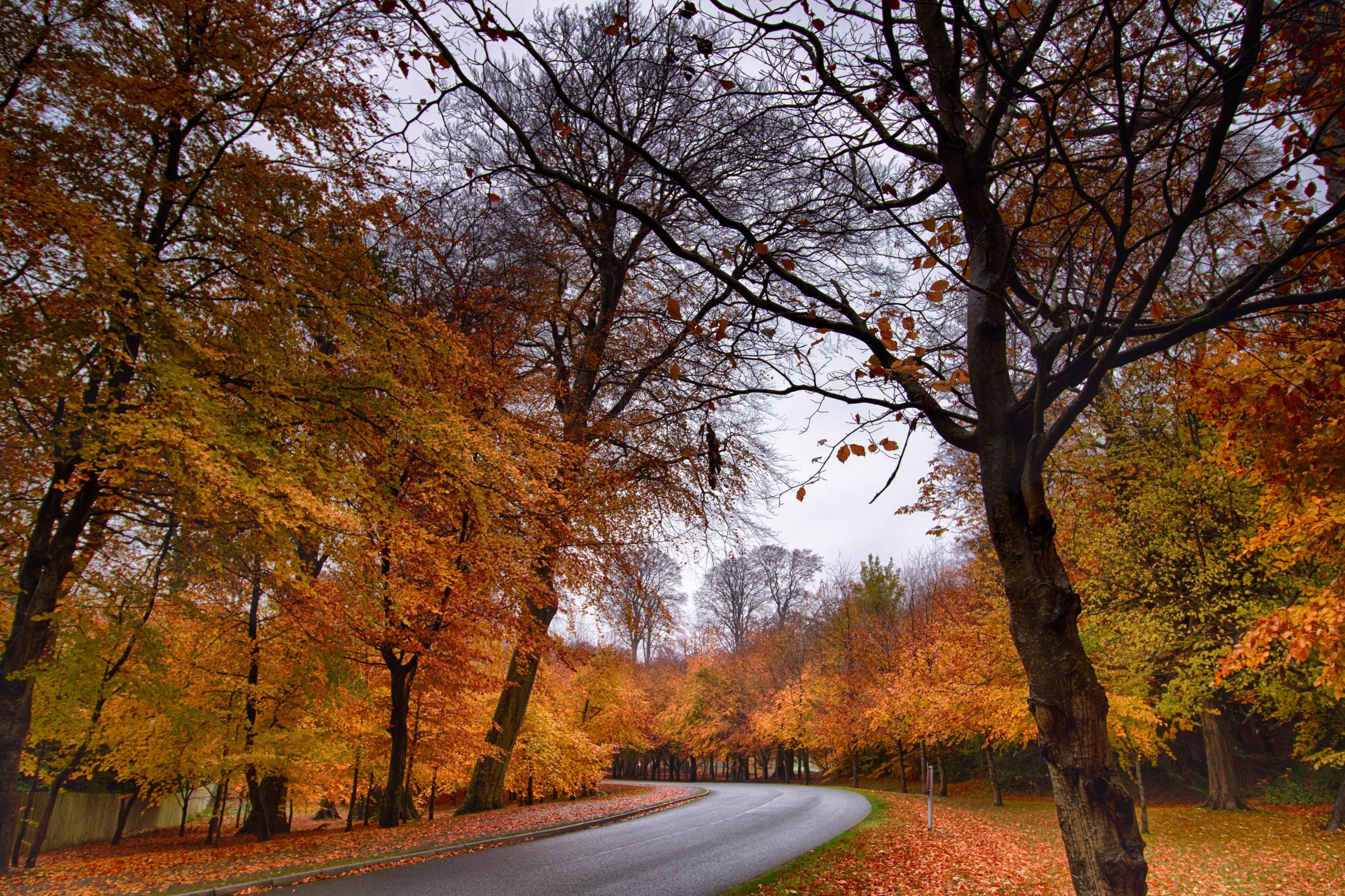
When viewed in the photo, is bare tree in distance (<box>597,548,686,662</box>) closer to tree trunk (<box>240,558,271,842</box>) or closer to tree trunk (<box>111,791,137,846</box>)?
tree trunk (<box>240,558,271,842</box>)

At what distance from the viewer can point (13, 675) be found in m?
7.08

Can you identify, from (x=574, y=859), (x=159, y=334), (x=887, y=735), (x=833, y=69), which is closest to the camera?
(x=833, y=69)

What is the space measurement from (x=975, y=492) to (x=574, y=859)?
30.3ft

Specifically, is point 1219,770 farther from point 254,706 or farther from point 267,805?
point 267,805

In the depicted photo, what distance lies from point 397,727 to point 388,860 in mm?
4281

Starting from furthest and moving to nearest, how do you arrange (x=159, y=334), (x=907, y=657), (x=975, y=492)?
(x=907, y=657), (x=975, y=492), (x=159, y=334)

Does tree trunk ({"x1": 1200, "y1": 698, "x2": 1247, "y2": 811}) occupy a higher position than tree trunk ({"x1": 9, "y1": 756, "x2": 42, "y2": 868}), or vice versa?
tree trunk ({"x1": 1200, "y1": 698, "x2": 1247, "y2": 811})

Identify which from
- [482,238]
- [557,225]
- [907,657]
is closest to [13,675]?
[482,238]

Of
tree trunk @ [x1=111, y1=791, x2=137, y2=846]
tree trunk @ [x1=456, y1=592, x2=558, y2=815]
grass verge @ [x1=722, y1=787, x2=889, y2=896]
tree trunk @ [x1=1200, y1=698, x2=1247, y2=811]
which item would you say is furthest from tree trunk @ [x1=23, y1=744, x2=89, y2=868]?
tree trunk @ [x1=1200, y1=698, x2=1247, y2=811]

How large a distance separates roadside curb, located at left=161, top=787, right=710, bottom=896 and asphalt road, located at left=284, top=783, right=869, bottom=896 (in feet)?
0.65

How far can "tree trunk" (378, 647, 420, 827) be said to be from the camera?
1303 cm

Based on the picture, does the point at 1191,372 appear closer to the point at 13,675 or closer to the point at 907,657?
the point at 13,675

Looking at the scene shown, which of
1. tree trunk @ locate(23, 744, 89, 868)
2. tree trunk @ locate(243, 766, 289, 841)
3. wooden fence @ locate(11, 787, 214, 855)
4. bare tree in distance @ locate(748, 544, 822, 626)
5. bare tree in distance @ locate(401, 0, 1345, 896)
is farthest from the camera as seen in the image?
bare tree in distance @ locate(748, 544, 822, 626)

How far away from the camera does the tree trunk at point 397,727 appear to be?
13.0 metres
